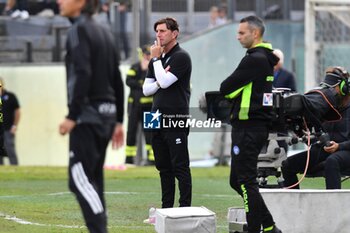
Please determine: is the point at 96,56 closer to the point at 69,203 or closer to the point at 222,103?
the point at 222,103

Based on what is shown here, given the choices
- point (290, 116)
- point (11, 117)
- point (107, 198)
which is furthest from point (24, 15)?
point (290, 116)

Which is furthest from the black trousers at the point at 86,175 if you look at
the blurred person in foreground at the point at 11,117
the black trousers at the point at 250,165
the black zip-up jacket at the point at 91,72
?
the blurred person in foreground at the point at 11,117

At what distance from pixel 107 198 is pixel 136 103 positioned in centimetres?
630

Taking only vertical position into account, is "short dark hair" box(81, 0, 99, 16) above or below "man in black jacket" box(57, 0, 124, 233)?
above

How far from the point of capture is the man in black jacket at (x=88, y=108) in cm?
817

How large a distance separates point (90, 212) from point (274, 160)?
3558mm

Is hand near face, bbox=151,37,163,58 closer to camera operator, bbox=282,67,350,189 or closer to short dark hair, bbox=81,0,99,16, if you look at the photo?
camera operator, bbox=282,67,350,189

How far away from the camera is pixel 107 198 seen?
47.2 ft

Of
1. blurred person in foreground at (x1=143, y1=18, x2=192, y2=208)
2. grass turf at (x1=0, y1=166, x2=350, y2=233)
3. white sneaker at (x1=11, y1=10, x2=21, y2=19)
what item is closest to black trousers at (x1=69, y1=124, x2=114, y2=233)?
grass turf at (x1=0, y1=166, x2=350, y2=233)

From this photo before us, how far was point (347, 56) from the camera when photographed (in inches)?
859

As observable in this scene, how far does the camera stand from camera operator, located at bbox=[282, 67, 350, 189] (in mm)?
12023

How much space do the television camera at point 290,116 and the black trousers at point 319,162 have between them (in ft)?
1.01

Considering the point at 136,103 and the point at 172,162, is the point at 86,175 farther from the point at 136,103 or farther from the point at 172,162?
the point at 136,103

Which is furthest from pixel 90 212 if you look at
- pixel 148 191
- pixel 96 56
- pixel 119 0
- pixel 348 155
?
pixel 119 0
